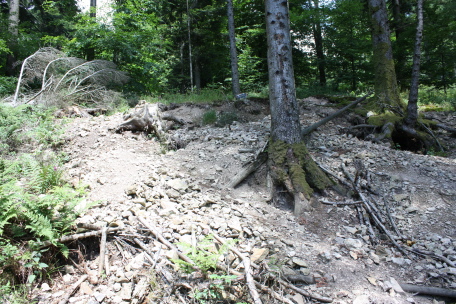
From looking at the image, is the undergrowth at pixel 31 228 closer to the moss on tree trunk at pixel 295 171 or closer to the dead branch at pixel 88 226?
the dead branch at pixel 88 226

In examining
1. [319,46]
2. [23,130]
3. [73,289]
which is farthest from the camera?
[319,46]

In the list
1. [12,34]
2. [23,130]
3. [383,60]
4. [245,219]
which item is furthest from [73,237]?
[12,34]

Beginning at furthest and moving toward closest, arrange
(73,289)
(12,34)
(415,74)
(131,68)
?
1. (131,68)
2. (12,34)
3. (415,74)
4. (73,289)

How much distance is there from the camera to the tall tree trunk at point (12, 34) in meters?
11.3

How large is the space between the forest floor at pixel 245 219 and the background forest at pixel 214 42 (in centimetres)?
672

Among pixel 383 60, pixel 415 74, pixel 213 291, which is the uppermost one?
pixel 383 60

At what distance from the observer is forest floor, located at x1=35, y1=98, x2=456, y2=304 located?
285 centimetres

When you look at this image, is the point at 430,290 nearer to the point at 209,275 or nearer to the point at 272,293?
the point at 272,293

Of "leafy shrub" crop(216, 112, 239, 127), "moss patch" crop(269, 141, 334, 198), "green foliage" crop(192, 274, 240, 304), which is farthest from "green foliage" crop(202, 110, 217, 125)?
"green foliage" crop(192, 274, 240, 304)

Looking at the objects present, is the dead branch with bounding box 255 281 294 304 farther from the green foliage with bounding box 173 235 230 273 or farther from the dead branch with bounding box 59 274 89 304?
the dead branch with bounding box 59 274 89 304

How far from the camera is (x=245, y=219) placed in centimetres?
390

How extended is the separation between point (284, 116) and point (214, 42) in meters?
12.0

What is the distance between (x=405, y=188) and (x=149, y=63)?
1081cm

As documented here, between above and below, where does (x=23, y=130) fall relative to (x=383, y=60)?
below
